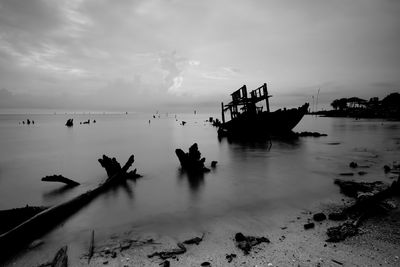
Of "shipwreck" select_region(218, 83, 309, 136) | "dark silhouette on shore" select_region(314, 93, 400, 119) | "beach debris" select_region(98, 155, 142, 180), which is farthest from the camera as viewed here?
"dark silhouette on shore" select_region(314, 93, 400, 119)

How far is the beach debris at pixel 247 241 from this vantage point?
5.37 metres

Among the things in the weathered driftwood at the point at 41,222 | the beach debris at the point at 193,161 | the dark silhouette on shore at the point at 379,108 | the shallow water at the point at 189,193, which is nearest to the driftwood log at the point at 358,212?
the shallow water at the point at 189,193

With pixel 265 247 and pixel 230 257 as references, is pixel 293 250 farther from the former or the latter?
pixel 230 257

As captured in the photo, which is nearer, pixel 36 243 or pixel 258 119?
pixel 36 243

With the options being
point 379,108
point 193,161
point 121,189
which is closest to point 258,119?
point 193,161

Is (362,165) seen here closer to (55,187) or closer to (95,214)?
(95,214)

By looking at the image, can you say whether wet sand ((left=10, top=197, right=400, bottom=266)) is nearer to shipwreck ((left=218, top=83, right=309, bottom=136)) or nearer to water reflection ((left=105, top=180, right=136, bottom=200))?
water reflection ((left=105, top=180, right=136, bottom=200))

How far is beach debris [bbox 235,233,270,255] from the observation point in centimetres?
537

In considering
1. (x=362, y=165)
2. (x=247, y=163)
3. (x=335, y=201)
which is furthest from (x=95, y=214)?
(x=362, y=165)

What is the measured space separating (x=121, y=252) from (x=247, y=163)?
12768 millimetres

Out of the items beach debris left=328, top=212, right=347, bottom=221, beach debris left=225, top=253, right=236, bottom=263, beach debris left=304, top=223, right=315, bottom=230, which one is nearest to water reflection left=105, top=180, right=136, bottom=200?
beach debris left=225, top=253, right=236, bottom=263

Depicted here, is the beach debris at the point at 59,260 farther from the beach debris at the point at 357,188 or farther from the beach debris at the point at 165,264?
the beach debris at the point at 357,188

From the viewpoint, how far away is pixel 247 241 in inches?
224

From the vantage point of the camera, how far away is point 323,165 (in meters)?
14.9
